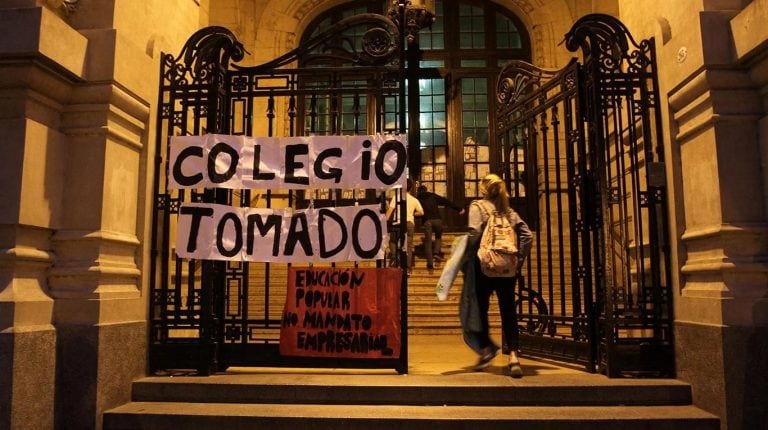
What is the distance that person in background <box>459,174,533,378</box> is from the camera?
20.0 feet

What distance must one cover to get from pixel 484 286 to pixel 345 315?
1.43 m

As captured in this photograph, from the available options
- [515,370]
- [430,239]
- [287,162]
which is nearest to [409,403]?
[515,370]

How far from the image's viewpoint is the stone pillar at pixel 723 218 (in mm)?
4730

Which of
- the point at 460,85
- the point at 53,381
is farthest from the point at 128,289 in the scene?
the point at 460,85

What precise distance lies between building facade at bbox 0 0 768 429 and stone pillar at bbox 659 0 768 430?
0.01 metres

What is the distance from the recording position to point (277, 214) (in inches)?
243

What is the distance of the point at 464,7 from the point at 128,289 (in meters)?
13.1

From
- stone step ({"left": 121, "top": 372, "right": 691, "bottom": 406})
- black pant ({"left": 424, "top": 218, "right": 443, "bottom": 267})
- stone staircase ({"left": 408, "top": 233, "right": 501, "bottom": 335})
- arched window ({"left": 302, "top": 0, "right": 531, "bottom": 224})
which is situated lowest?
stone step ({"left": 121, "top": 372, "right": 691, "bottom": 406})

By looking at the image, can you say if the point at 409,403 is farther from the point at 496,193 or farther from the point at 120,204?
the point at 120,204

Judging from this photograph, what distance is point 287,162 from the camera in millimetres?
6246

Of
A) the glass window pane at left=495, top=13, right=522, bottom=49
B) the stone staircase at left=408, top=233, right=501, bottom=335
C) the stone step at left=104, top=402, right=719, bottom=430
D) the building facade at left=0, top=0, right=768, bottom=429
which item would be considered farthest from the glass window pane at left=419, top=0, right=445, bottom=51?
the stone step at left=104, top=402, right=719, bottom=430

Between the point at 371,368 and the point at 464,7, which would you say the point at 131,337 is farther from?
the point at 464,7

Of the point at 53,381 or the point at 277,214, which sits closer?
the point at 53,381

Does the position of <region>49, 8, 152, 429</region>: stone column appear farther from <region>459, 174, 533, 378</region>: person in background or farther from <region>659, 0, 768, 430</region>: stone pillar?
<region>659, 0, 768, 430</region>: stone pillar
